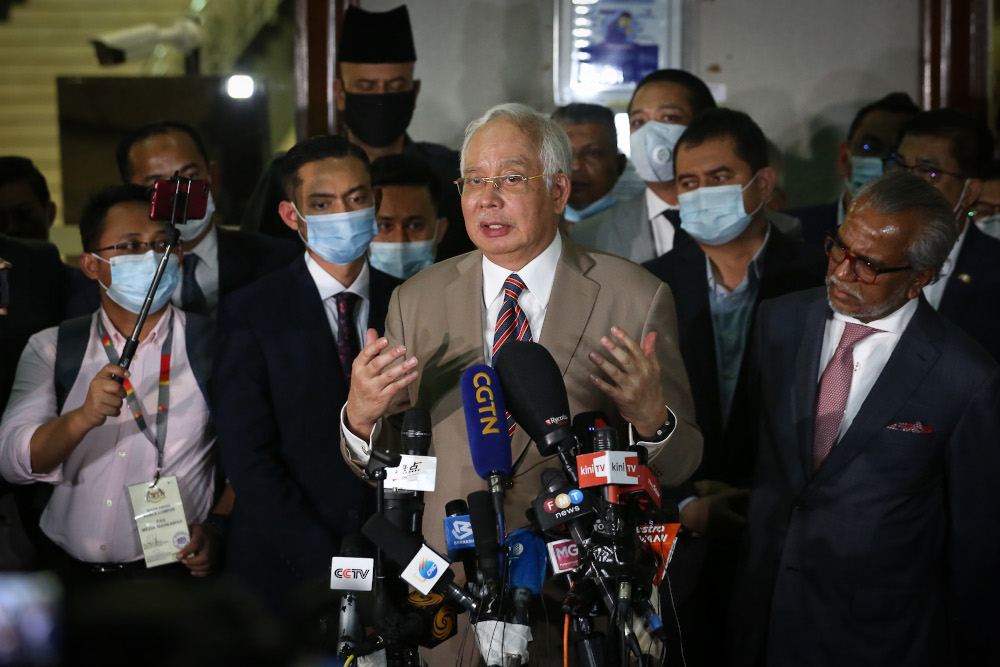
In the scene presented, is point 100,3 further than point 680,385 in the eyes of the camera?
Yes

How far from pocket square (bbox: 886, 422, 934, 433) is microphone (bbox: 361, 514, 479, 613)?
1437 millimetres

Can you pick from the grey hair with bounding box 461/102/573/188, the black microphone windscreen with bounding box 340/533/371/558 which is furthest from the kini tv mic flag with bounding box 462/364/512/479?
the grey hair with bounding box 461/102/573/188

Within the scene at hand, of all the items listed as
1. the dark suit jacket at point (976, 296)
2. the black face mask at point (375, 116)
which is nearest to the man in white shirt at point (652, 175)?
the black face mask at point (375, 116)

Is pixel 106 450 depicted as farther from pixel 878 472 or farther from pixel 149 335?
pixel 878 472

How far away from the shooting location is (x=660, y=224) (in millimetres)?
4062

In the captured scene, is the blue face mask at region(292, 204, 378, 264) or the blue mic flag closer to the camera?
the blue mic flag

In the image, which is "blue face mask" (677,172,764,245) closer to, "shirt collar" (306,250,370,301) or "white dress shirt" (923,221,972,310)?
"white dress shirt" (923,221,972,310)

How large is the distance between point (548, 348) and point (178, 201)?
1.22 m

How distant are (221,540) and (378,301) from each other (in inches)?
35.6

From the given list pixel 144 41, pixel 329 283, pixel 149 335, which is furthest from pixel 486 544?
pixel 144 41

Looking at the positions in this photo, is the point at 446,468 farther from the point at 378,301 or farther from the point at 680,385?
the point at 378,301

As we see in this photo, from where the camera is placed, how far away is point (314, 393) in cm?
312

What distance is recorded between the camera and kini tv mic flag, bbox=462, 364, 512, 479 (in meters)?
1.94

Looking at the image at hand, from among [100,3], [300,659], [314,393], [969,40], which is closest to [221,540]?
[314,393]
